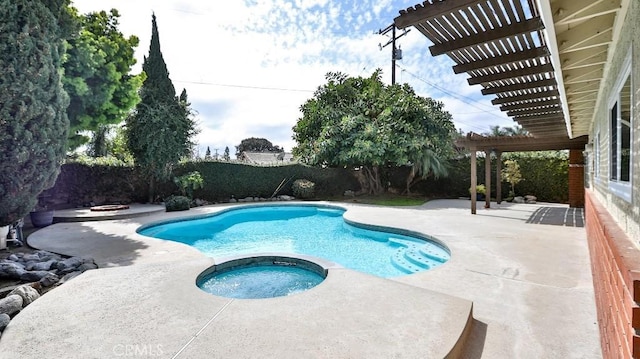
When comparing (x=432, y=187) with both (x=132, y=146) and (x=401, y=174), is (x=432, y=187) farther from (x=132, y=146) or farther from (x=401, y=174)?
(x=132, y=146)

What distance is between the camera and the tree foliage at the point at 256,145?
5125cm

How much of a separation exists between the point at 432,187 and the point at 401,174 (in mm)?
1943

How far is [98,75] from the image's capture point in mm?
8539

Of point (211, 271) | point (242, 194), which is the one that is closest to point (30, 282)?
point (211, 271)

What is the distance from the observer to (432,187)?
1861 cm

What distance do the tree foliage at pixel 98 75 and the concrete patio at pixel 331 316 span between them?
17.1 ft

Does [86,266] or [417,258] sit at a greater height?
[86,266]

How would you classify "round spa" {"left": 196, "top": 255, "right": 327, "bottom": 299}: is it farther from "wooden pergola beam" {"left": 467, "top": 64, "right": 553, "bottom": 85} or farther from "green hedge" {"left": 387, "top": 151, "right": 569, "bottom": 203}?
"green hedge" {"left": 387, "top": 151, "right": 569, "bottom": 203}

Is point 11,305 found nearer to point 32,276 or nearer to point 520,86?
Answer: point 32,276

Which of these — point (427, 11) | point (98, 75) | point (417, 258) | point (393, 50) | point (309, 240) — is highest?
point (393, 50)

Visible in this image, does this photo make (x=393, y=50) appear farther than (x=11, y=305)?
Yes

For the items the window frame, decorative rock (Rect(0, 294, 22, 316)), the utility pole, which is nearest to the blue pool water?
the window frame

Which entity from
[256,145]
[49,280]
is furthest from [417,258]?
[256,145]

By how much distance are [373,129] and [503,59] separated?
41.9ft
